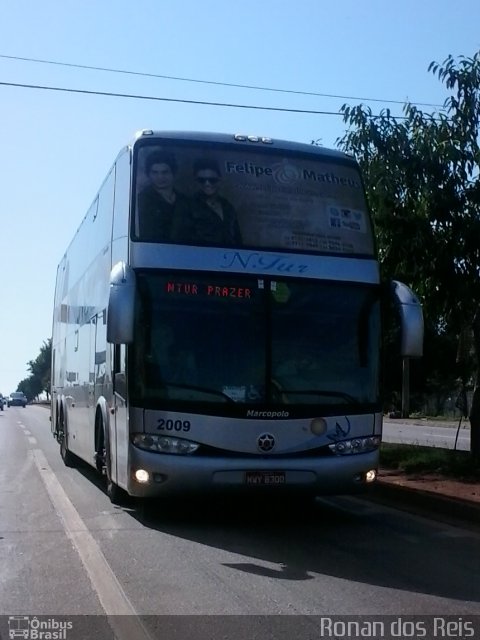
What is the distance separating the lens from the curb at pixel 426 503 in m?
10.7

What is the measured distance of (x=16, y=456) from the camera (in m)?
20.8

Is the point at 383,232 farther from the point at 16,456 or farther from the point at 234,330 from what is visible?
the point at 16,456

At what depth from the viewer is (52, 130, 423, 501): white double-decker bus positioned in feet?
31.4

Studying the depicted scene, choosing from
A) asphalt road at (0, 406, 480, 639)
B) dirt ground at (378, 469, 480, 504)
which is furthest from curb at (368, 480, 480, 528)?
asphalt road at (0, 406, 480, 639)

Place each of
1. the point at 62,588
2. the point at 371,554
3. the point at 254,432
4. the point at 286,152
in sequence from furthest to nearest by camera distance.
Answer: the point at 286,152
the point at 254,432
the point at 371,554
the point at 62,588

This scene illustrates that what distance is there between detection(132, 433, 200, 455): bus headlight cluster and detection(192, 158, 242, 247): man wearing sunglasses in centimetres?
205

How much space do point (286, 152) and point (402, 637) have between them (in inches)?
239

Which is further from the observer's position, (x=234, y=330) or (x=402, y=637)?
(x=234, y=330)

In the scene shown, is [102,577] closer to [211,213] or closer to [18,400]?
[211,213]

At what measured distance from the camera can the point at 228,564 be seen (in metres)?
8.27

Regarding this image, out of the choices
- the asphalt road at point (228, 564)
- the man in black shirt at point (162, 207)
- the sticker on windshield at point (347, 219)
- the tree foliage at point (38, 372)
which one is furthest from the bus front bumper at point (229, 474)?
the tree foliage at point (38, 372)

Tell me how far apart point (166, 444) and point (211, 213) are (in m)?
2.47

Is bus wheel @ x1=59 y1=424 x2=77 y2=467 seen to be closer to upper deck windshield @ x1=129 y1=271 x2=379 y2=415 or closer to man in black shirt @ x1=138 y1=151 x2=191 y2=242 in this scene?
upper deck windshield @ x1=129 y1=271 x2=379 y2=415

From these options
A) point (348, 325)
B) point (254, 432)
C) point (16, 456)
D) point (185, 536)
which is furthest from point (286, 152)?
point (16, 456)
